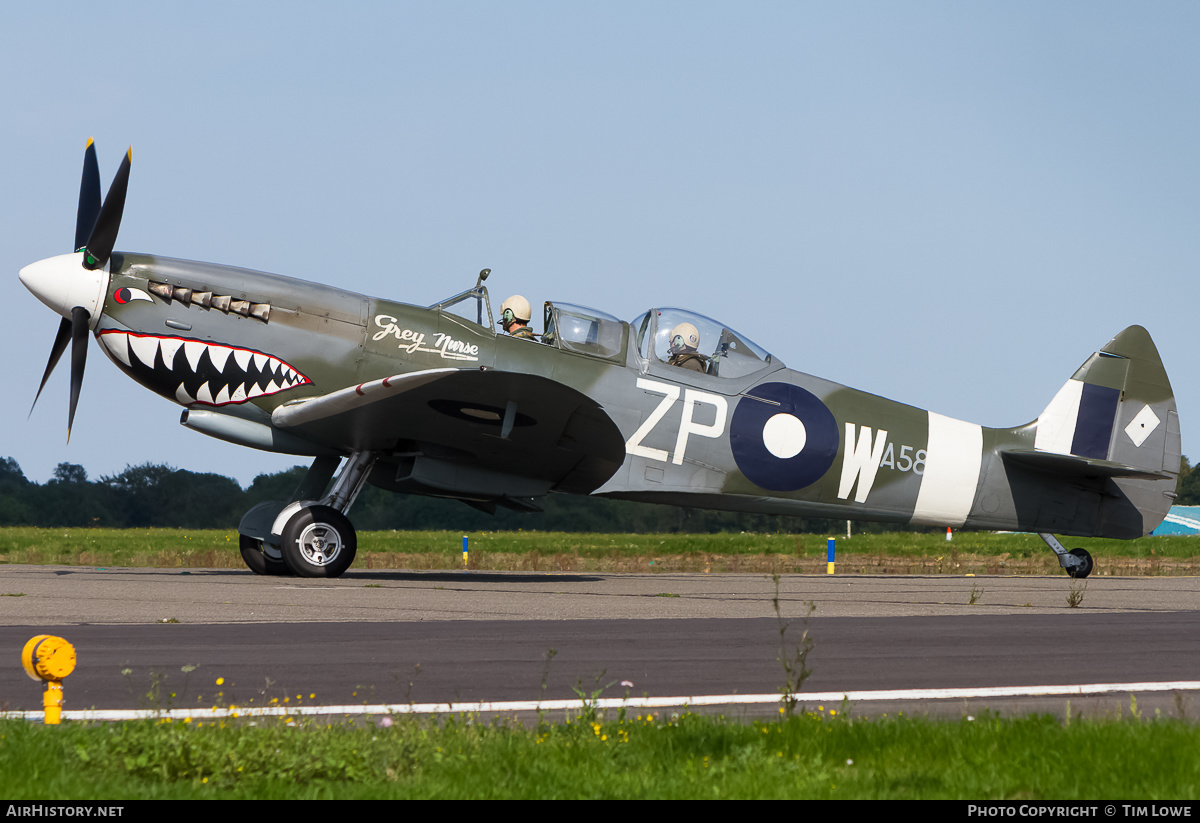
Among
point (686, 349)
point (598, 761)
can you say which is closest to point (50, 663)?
point (598, 761)

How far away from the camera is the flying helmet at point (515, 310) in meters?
14.0

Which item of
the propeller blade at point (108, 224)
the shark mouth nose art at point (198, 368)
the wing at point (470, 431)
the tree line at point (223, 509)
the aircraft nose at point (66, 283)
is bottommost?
the tree line at point (223, 509)

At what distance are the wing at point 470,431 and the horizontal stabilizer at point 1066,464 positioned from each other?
597 centimetres

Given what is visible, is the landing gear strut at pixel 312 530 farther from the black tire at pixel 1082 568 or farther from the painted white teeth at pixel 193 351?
the black tire at pixel 1082 568

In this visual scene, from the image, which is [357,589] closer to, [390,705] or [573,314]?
[573,314]

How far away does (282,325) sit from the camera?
13086 millimetres

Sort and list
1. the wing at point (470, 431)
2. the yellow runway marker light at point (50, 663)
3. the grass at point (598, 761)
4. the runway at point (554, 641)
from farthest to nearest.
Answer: the wing at point (470, 431) → the runway at point (554, 641) → the yellow runway marker light at point (50, 663) → the grass at point (598, 761)

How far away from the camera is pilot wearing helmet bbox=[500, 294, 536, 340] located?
13898mm

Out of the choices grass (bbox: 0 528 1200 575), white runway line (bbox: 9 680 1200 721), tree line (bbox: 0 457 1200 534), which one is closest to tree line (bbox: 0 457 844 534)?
tree line (bbox: 0 457 1200 534)

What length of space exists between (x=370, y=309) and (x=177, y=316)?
83.2 inches

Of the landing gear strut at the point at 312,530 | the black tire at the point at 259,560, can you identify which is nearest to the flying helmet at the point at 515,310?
the landing gear strut at the point at 312,530

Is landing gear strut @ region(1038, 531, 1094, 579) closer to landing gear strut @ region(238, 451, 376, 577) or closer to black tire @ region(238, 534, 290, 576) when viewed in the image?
landing gear strut @ region(238, 451, 376, 577)

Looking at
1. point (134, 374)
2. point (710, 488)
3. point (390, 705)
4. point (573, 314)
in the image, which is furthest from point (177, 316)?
point (390, 705)

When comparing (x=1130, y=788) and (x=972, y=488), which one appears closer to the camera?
(x=1130, y=788)
